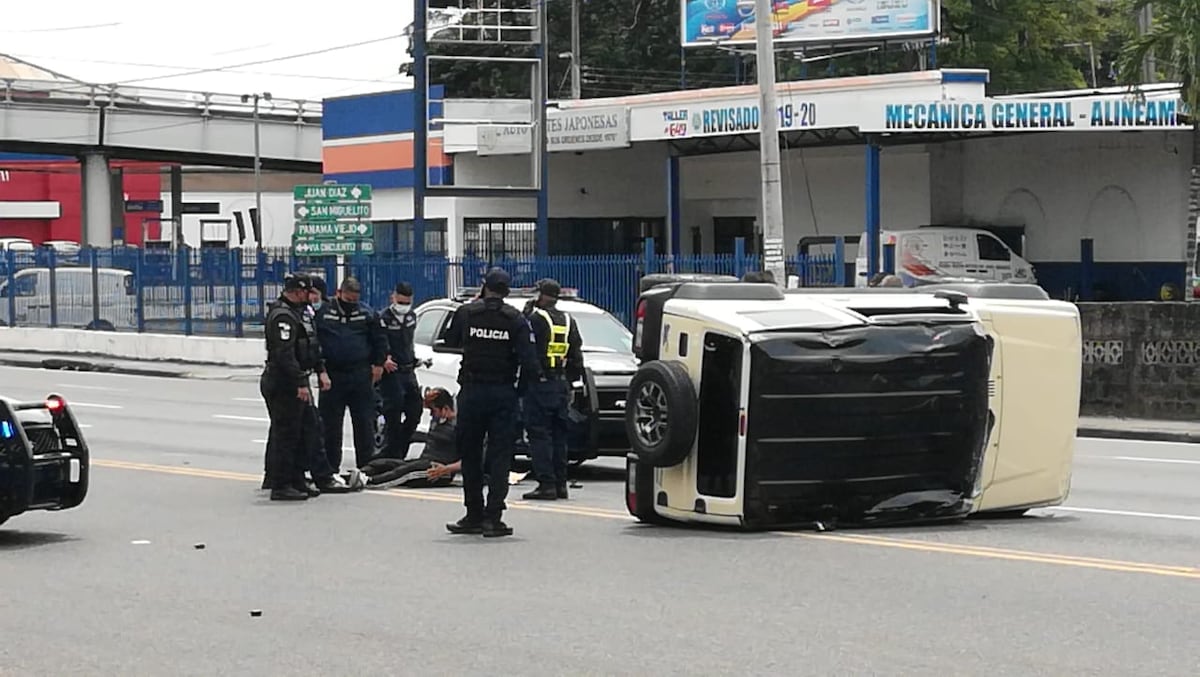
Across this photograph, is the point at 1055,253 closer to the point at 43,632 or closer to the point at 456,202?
the point at 456,202

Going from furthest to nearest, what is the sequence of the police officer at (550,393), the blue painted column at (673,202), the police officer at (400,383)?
the blue painted column at (673,202), the police officer at (400,383), the police officer at (550,393)

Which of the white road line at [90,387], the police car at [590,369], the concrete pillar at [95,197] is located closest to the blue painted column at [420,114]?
the white road line at [90,387]

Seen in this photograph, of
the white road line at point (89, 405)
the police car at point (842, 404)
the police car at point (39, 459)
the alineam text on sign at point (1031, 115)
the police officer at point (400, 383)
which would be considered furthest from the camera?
the alineam text on sign at point (1031, 115)

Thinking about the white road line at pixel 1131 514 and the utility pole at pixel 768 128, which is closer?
the white road line at pixel 1131 514

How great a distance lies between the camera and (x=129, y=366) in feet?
119

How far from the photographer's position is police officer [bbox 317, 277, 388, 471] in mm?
15211

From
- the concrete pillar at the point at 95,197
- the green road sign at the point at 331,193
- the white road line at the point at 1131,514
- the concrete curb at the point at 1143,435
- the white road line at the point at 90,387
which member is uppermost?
the concrete pillar at the point at 95,197

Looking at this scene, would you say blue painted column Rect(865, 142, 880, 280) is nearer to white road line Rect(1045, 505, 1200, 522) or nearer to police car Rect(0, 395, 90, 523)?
white road line Rect(1045, 505, 1200, 522)

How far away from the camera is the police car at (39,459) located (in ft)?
38.5

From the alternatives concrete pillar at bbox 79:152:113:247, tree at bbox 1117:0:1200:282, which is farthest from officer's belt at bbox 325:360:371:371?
concrete pillar at bbox 79:152:113:247

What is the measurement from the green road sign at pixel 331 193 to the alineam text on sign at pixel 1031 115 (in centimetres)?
1035

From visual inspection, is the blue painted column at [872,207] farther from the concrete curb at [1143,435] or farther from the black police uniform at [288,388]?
the black police uniform at [288,388]

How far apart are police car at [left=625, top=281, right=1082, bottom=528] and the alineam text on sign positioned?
70.4 ft

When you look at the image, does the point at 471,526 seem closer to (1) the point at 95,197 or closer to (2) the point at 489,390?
(2) the point at 489,390
